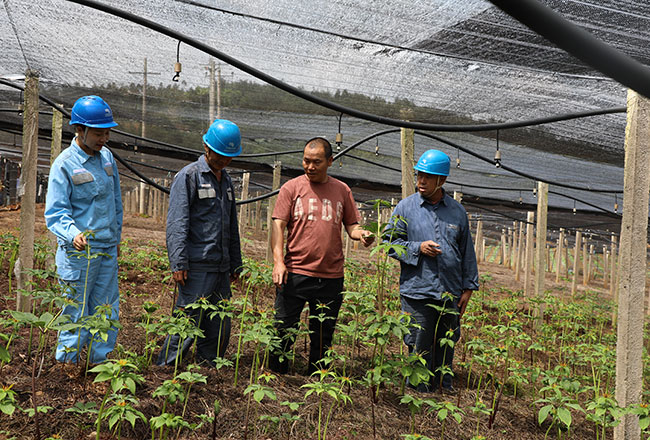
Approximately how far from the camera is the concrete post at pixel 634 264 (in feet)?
9.70

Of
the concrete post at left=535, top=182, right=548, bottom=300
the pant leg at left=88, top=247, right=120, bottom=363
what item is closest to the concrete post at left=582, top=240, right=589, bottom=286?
the concrete post at left=535, top=182, right=548, bottom=300

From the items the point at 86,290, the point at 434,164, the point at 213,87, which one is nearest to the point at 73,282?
the point at 86,290

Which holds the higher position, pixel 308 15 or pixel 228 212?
pixel 308 15

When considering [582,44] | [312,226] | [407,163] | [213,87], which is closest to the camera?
[582,44]

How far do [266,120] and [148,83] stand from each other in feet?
5.27

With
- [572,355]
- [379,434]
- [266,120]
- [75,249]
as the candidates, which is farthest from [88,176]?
[572,355]

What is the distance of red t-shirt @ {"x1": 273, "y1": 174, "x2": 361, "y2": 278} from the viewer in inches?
133

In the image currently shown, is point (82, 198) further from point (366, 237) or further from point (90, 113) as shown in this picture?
point (366, 237)

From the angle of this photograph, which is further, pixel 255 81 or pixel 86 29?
pixel 255 81

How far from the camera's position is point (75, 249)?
297 cm

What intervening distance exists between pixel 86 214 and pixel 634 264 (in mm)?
3083

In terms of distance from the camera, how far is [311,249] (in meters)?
3.38

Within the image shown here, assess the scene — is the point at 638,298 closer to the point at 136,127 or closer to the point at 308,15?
the point at 308,15

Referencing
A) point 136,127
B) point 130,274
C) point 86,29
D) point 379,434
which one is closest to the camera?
point 379,434
